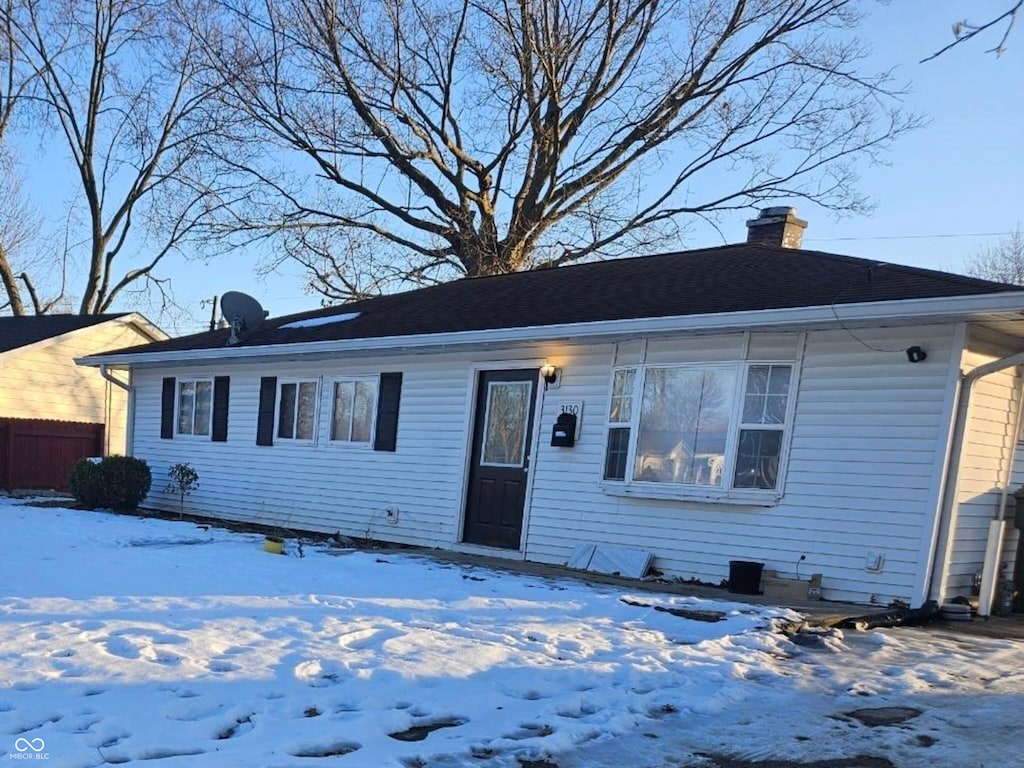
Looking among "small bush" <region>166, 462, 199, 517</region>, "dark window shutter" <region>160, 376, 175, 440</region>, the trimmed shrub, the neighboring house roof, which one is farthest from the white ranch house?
the neighboring house roof

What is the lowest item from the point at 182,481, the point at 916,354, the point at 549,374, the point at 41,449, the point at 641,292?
the point at 41,449

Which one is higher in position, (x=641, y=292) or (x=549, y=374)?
(x=641, y=292)

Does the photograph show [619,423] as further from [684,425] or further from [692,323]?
[692,323]

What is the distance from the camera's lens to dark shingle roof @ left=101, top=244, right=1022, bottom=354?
7.99 m

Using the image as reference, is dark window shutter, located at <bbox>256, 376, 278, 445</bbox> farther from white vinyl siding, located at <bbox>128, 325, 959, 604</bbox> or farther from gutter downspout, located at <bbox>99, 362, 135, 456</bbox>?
gutter downspout, located at <bbox>99, 362, 135, 456</bbox>

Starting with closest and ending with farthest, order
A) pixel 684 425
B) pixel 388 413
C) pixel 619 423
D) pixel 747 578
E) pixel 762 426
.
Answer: pixel 747 578, pixel 762 426, pixel 684 425, pixel 619 423, pixel 388 413

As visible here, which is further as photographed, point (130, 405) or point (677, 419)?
point (130, 405)

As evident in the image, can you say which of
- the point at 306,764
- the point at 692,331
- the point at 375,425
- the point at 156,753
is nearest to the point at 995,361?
the point at 692,331

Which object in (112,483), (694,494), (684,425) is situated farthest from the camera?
(112,483)

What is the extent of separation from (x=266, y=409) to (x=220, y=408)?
1.23 meters

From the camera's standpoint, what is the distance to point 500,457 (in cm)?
1039

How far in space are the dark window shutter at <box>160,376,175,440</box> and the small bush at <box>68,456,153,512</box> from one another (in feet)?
2.76

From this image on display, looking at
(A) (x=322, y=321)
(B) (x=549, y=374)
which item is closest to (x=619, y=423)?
(B) (x=549, y=374)

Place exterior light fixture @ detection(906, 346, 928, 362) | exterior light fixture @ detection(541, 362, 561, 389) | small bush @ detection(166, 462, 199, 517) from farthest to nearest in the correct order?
small bush @ detection(166, 462, 199, 517) → exterior light fixture @ detection(541, 362, 561, 389) → exterior light fixture @ detection(906, 346, 928, 362)
